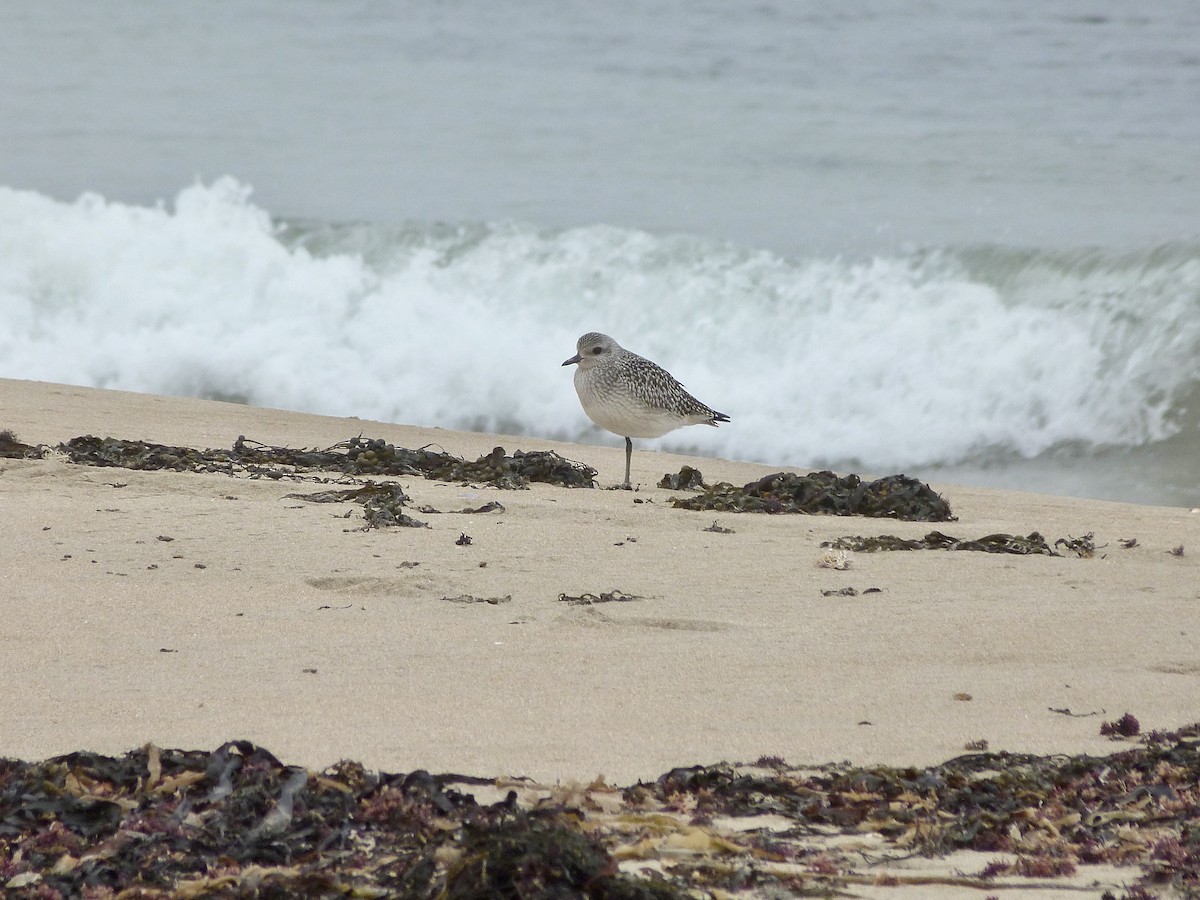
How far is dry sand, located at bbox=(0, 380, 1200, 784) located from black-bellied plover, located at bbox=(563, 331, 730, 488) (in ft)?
4.58

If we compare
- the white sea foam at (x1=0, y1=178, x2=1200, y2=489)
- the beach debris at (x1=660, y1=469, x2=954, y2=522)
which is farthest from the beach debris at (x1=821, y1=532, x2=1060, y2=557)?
the white sea foam at (x1=0, y1=178, x2=1200, y2=489)

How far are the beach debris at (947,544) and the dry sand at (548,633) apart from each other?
0.12m

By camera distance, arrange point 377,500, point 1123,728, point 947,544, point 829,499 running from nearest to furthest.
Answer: point 1123,728, point 947,544, point 377,500, point 829,499

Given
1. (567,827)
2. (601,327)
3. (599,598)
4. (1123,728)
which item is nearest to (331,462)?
(599,598)

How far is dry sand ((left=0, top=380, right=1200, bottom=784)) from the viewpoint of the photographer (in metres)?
3.37

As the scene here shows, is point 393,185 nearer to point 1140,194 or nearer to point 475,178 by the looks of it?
point 475,178

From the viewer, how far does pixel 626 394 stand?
7.70m

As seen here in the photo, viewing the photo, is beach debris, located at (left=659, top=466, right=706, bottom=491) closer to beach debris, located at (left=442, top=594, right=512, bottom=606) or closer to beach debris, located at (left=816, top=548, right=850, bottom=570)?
beach debris, located at (left=816, top=548, right=850, bottom=570)

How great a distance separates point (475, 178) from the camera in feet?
55.1

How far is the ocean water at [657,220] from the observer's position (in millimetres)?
11227

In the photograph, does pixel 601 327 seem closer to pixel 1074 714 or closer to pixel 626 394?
pixel 626 394

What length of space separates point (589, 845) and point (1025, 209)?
41.2 ft

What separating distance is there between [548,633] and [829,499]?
2484 mm

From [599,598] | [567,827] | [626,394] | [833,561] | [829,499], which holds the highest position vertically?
[626,394]
